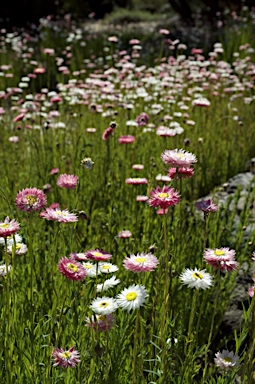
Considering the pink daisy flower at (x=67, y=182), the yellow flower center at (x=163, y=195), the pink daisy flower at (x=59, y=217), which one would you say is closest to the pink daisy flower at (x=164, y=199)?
the yellow flower center at (x=163, y=195)

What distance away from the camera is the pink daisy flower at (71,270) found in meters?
1.23

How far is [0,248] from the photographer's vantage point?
2402 millimetres

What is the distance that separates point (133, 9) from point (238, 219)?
64.7ft

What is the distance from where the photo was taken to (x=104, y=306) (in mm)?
1208

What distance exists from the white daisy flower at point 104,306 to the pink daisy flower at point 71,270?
7cm

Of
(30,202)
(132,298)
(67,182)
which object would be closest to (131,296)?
(132,298)

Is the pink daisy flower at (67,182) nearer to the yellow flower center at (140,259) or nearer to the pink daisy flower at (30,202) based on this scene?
the pink daisy flower at (30,202)

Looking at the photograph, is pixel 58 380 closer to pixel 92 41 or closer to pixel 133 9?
pixel 92 41

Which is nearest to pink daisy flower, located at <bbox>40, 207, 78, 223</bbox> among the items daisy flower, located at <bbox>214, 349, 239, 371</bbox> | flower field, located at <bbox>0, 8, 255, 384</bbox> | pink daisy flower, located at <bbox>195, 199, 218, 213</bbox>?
flower field, located at <bbox>0, 8, 255, 384</bbox>

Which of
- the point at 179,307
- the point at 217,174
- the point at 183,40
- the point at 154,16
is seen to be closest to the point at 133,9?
the point at 154,16

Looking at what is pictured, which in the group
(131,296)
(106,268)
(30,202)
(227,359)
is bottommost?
(227,359)

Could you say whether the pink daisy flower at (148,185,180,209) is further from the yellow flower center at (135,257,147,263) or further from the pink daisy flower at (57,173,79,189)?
the pink daisy flower at (57,173,79,189)

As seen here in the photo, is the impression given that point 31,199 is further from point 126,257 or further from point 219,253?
point 219,253

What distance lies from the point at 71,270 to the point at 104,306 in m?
0.11
